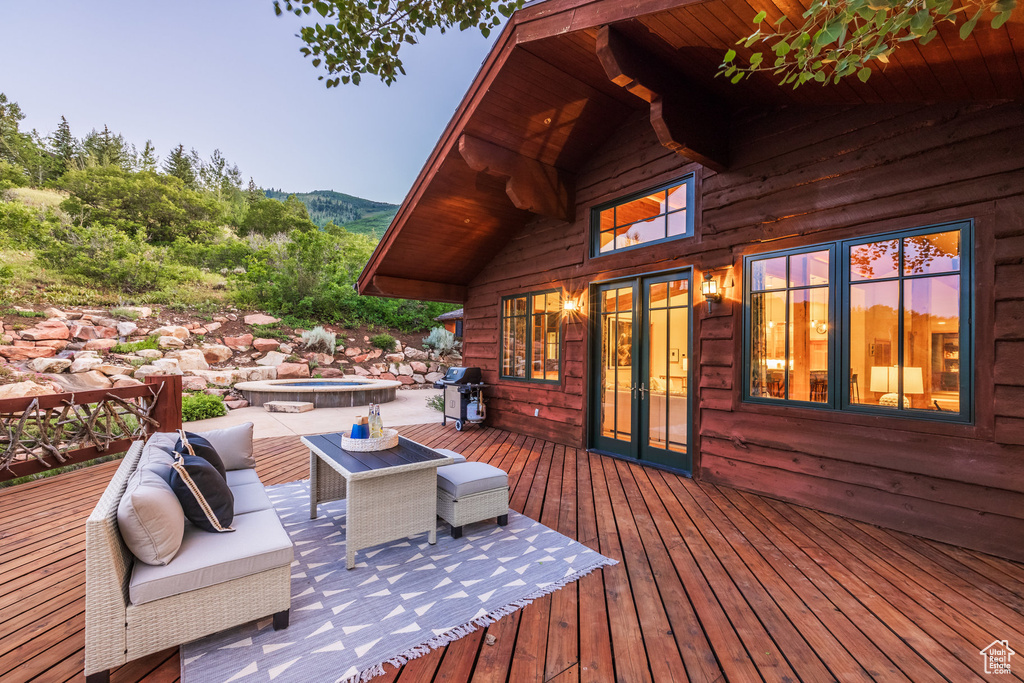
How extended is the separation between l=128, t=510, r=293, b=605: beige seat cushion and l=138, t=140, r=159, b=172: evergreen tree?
103ft

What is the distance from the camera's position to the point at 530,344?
6.04 m

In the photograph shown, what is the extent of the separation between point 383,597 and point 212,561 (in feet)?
2.60

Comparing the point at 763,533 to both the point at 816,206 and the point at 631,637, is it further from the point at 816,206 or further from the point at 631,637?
the point at 816,206

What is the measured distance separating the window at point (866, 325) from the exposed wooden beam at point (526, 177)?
2396 millimetres

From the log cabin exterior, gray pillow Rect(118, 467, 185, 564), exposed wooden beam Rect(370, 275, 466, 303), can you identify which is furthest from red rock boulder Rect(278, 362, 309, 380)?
gray pillow Rect(118, 467, 185, 564)

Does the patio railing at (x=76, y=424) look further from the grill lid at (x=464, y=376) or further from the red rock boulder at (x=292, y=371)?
the red rock boulder at (x=292, y=371)

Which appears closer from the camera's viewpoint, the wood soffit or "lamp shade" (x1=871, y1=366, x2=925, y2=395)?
the wood soffit

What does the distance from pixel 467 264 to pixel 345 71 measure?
440 centimetres

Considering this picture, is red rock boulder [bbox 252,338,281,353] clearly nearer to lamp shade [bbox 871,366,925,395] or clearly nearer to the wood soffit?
the wood soffit

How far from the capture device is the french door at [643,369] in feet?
13.9

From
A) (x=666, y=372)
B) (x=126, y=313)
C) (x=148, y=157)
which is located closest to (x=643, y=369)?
(x=666, y=372)

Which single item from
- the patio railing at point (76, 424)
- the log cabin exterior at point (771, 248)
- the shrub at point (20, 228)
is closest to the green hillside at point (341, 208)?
the shrub at point (20, 228)

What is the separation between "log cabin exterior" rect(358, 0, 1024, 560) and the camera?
2.55 metres

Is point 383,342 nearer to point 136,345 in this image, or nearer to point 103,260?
point 136,345
